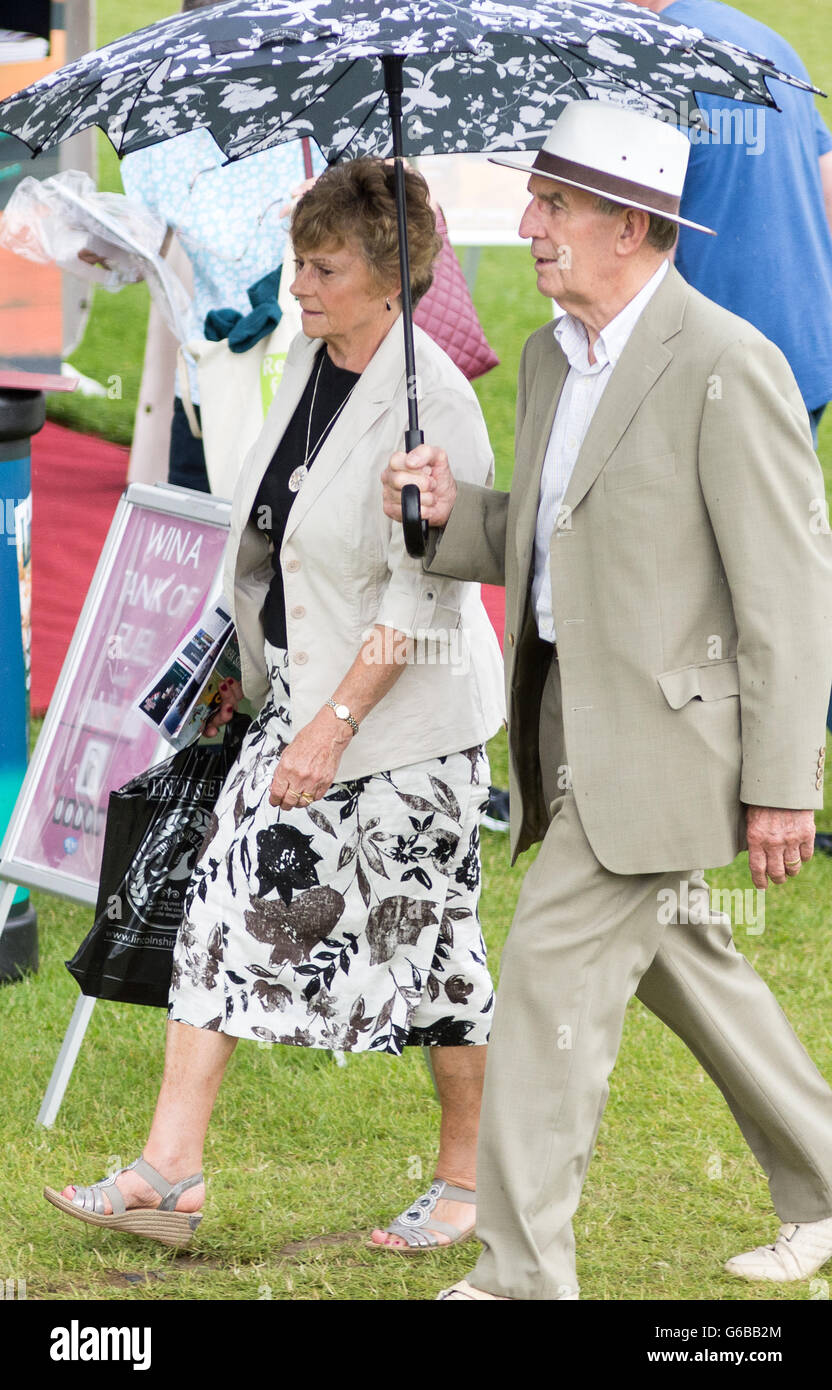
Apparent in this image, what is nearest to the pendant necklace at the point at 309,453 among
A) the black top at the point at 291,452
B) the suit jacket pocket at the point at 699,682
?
the black top at the point at 291,452

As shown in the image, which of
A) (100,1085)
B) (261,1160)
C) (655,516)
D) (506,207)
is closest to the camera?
(655,516)

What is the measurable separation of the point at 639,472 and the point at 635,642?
0.93ft

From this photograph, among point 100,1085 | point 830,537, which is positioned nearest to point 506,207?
point 100,1085

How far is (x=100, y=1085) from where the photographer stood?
4703mm

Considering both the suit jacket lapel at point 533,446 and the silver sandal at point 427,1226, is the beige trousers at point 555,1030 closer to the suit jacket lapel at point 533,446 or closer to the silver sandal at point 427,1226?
the suit jacket lapel at point 533,446

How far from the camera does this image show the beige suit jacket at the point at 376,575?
12.2ft

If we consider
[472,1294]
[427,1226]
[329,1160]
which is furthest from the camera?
[329,1160]

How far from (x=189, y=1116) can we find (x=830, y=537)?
5.29ft

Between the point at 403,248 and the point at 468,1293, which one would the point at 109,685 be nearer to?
the point at 403,248

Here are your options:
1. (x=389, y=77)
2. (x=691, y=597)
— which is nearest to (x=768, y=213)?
(x=389, y=77)

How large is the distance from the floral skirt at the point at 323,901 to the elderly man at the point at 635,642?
1.33 feet

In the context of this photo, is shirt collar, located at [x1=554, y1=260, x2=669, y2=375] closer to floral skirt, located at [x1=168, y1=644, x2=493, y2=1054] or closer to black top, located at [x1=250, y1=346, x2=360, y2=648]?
black top, located at [x1=250, y1=346, x2=360, y2=648]

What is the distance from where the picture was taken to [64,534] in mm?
8180
